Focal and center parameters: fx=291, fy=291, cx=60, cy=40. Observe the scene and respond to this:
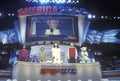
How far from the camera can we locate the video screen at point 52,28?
66.9ft

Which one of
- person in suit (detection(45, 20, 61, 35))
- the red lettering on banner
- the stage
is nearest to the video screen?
person in suit (detection(45, 20, 61, 35))

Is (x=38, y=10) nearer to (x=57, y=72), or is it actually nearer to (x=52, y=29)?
(x=52, y=29)

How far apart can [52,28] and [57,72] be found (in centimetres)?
842

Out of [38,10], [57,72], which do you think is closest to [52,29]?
[38,10]

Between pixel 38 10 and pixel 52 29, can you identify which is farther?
pixel 38 10

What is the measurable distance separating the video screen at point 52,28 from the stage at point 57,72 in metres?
7.78

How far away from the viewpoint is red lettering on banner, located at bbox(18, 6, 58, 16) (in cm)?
2070

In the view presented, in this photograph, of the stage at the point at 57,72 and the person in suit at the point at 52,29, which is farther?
the person in suit at the point at 52,29

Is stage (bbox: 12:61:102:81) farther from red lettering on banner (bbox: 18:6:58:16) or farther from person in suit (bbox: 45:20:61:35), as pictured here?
red lettering on banner (bbox: 18:6:58:16)

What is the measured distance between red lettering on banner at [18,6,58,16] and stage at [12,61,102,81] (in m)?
8.67

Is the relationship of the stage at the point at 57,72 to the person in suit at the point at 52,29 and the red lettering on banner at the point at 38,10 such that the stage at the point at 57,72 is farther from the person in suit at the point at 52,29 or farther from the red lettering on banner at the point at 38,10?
the red lettering on banner at the point at 38,10

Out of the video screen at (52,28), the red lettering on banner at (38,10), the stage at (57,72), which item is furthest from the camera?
the red lettering on banner at (38,10)

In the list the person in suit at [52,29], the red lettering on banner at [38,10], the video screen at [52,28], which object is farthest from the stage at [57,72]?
the red lettering on banner at [38,10]

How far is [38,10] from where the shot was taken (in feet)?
68.3
